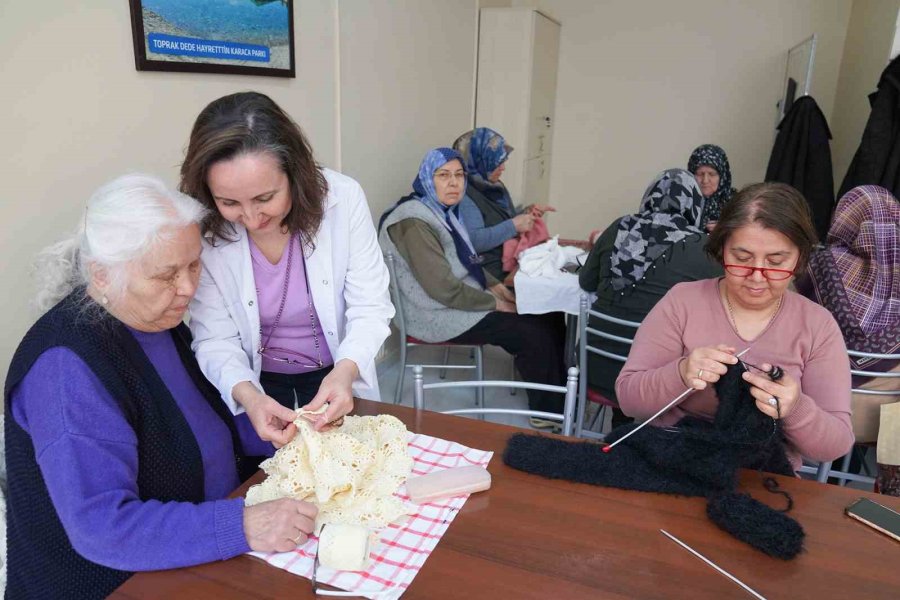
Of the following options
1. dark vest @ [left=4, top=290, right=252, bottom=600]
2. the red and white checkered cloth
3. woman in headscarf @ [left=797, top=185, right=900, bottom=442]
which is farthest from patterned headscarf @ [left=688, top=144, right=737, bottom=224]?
dark vest @ [left=4, top=290, right=252, bottom=600]

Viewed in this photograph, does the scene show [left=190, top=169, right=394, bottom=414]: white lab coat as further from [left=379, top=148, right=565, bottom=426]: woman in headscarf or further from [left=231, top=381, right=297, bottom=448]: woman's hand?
[left=379, top=148, right=565, bottom=426]: woman in headscarf

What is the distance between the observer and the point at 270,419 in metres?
1.31

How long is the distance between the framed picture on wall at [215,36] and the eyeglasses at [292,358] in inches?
38.3

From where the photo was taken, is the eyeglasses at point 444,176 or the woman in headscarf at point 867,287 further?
the eyeglasses at point 444,176

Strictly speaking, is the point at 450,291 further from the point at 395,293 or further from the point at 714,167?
the point at 714,167

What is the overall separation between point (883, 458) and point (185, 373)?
208 centimetres

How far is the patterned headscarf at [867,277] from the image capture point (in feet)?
6.73

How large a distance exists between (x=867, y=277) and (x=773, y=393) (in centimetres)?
112

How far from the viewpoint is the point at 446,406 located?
3.48m

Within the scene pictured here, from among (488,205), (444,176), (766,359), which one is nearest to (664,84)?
(488,205)

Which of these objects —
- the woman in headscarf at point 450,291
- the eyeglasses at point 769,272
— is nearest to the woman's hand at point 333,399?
the eyeglasses at point 769,272

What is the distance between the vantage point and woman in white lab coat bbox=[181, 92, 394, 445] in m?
1.35

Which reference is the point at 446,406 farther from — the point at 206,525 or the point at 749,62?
the point at 749,62

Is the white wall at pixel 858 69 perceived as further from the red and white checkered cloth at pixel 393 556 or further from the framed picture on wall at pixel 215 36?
the red and white checkered cloth at pixel 393 556
